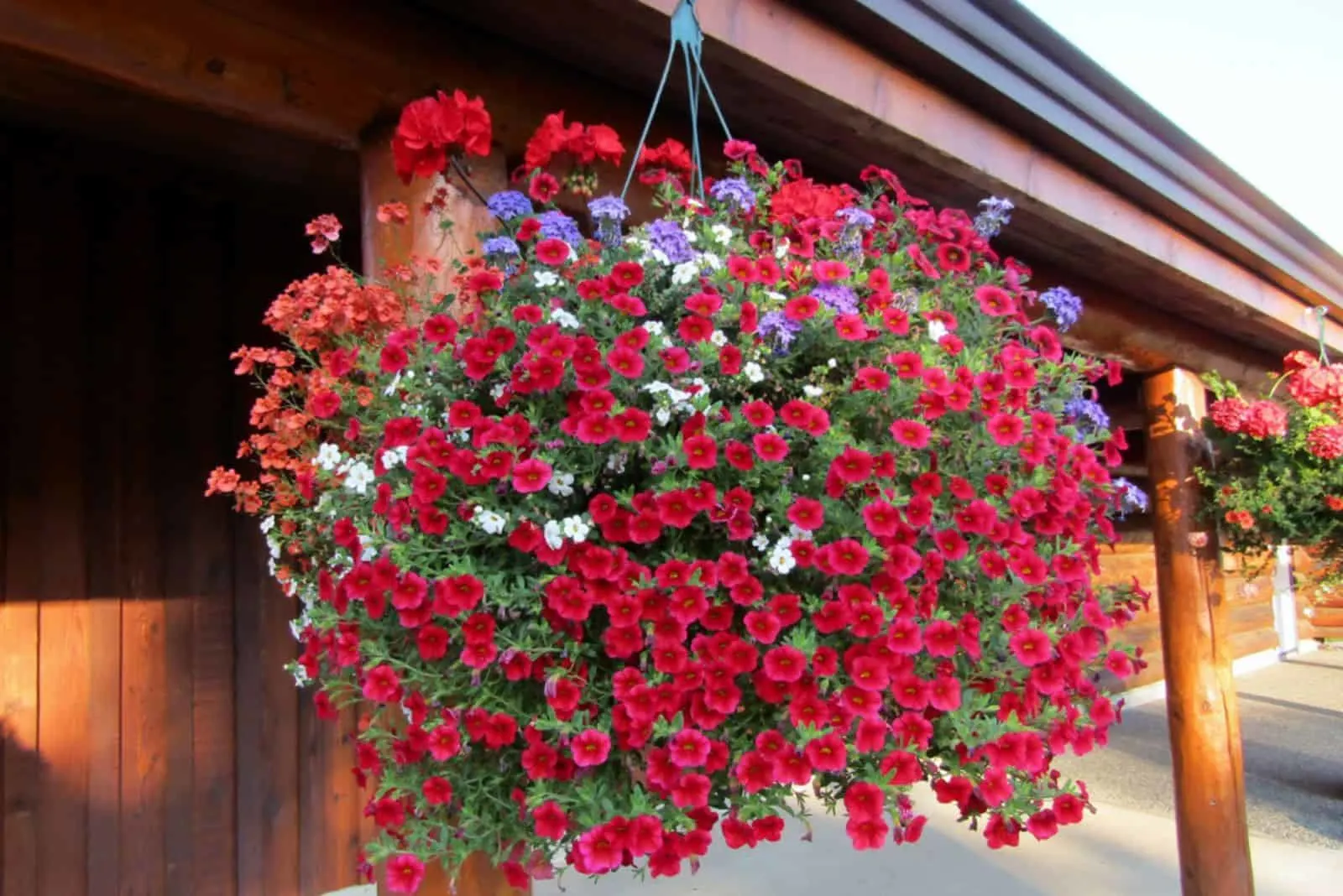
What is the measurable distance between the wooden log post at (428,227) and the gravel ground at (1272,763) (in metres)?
4.18

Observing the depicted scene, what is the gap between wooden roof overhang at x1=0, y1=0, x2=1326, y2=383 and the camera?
1.19 metres

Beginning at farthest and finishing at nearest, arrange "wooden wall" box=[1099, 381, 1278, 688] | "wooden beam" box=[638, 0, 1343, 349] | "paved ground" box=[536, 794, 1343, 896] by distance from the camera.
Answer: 1. "wooden wall" box=[1099, 381, 1278, 688]
2. "paved ground" box=[536, 794, 1343, 896]
3. "wooden beam" box=[638, 0, 1343, 349]

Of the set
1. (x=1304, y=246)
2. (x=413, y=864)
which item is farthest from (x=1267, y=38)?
(x=413, y=864)

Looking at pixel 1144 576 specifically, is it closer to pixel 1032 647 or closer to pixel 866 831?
pixel 1032 647

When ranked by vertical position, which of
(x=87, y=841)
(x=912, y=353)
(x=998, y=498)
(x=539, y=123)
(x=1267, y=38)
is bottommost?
(x=87, y=841)

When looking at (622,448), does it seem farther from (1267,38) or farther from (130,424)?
(1267,38)

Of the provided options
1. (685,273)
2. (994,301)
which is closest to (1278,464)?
(994,301)

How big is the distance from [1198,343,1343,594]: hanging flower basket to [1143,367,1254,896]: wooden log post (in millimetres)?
96

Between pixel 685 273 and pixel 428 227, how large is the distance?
0.48 meters

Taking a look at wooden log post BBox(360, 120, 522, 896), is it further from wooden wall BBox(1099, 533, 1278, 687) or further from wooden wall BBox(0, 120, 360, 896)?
wooden wall BBox(1099, 533, 1278, 687)

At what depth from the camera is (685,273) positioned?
102 cm

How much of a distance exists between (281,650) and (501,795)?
Answer: 188 cm

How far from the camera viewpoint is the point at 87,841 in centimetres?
220

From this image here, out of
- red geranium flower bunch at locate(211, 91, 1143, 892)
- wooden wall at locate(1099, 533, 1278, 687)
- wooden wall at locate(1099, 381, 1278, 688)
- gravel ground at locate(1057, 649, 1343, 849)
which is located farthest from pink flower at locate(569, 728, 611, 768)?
wooden wall at locate(1099, 533, 1278, 687)
